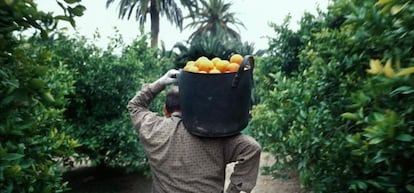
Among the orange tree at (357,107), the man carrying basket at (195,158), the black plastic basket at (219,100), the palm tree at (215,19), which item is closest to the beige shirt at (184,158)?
the man carrying basket at (195,158)

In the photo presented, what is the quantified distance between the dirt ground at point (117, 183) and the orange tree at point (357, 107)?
12.0 ft

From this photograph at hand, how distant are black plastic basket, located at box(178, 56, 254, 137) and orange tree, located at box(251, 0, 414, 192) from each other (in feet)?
1.85

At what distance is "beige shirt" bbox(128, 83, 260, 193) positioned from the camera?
2.62 m

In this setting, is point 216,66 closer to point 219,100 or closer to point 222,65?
point 222,65

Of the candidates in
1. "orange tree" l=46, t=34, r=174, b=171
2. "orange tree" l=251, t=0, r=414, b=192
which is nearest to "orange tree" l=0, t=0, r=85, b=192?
"orange tree" l=251, t=0, r=414, b=192

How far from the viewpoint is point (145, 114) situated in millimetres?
2816

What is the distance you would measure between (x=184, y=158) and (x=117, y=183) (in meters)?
5.97

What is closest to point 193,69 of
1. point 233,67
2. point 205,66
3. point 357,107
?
point 205,66

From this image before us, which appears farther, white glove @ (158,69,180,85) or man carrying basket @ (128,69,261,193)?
white glove @ (158,69,180,85)

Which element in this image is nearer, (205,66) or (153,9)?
(205,66)

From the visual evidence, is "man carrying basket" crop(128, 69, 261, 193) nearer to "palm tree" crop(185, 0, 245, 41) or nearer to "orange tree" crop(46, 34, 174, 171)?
"orange tree" crop(46, 34, 174, 171)

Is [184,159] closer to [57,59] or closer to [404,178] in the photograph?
[404,178]

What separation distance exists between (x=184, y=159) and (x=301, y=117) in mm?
1023

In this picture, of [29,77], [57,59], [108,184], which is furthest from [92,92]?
[29,77]
